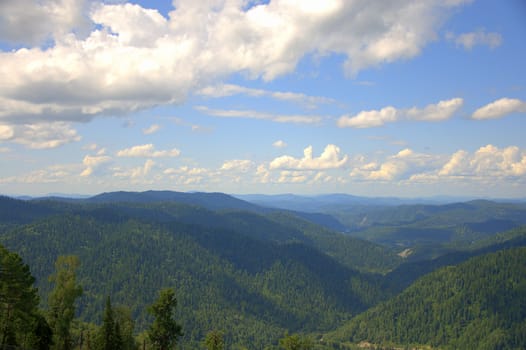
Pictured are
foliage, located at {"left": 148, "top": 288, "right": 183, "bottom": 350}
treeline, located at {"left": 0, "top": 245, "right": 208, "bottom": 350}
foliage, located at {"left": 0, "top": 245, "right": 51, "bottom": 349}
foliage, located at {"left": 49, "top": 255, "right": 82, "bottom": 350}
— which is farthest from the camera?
foliage, located at {"left": 49, "top": 255, "right": 82, "bottom": 350}

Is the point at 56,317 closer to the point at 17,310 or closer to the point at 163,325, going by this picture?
the point at 17,310

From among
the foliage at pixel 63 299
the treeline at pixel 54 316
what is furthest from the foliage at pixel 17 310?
the foliage at pixel 63 299

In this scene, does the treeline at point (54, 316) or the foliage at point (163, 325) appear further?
the foliage at point (163, 325)

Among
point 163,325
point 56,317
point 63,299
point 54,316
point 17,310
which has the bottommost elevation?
point 163,325

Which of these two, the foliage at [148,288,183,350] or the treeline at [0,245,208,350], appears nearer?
the treeline at [0,245,208,350]

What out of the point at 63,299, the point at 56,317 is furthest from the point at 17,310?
the point at 56,317

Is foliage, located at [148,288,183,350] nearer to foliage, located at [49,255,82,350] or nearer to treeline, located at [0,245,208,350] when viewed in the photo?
treeline, located at [0,245,208,350]

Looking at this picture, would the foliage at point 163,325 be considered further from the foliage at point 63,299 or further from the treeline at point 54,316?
the foliage at point 63,299

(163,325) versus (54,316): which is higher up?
(54,316)

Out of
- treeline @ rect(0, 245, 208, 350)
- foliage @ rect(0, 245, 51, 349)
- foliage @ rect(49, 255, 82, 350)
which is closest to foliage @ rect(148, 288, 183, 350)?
treeline @ rect(0, 245, 208, 350)

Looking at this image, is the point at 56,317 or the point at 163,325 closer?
the point at 163,325

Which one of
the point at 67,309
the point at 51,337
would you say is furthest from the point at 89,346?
the point at 51,337

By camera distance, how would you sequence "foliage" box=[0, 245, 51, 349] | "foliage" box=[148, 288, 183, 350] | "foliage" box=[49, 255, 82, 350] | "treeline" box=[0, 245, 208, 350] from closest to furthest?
"foliage" box=[0, 245, 51, 349] → "treeline" box=[0, 245, 208, 350] → "foliage" box=[148, 288, 183, 350] → "foliage" box=[49, 255, 82, 350]

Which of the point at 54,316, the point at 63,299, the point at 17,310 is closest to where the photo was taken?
the point at 17,310
